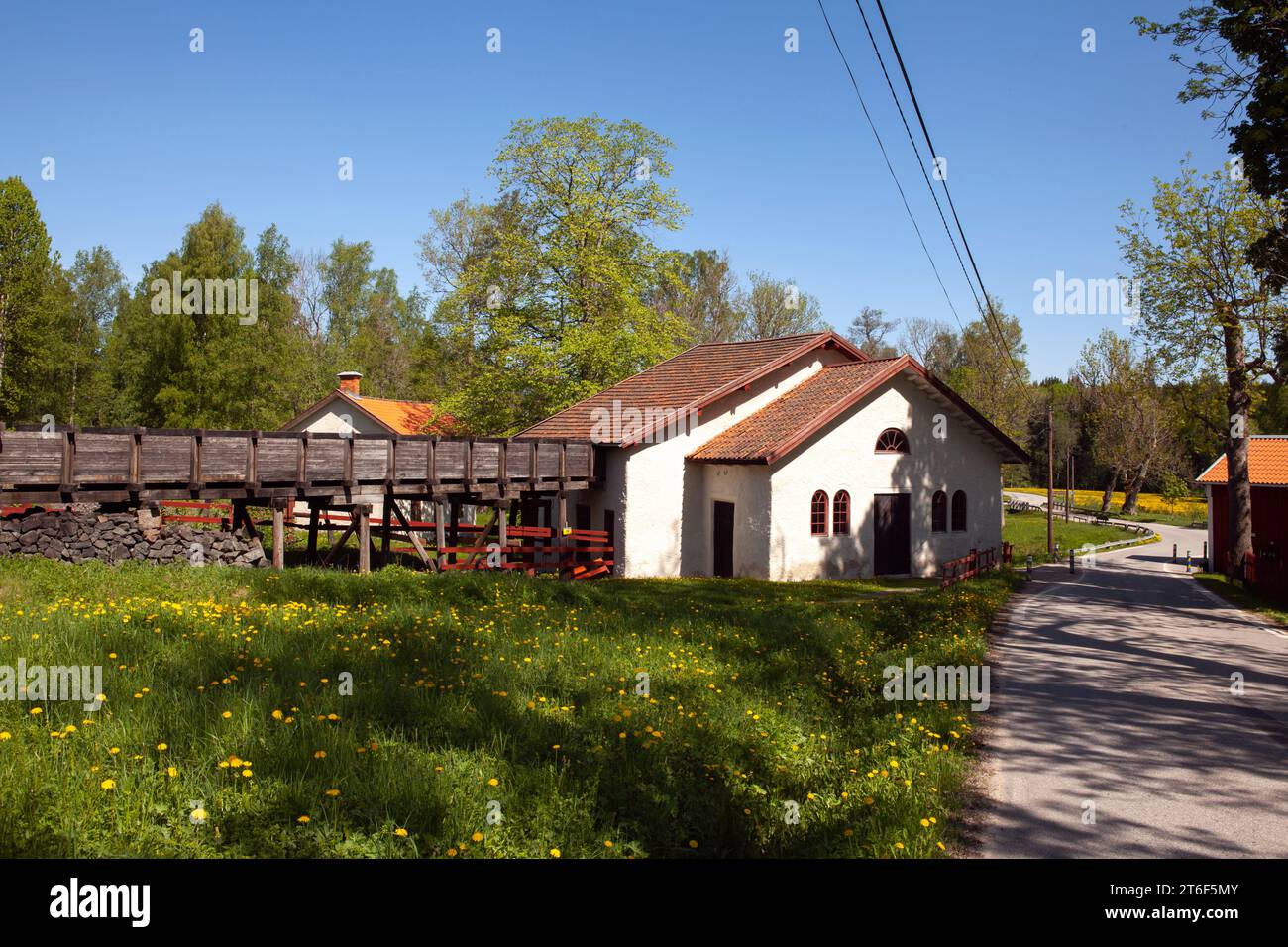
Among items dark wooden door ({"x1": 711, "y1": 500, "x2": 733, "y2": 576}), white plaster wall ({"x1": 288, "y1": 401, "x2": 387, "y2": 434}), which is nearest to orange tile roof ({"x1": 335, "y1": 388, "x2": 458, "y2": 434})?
white plaster wall ({"x1": 288, "y1": 401, "x2": 387, "y2": 434})

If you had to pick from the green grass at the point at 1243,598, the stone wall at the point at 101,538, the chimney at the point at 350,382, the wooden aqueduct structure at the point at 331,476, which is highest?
the chimney at the point at 350,382

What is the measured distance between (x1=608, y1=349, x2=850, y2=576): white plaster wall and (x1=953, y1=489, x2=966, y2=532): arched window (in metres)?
7.82

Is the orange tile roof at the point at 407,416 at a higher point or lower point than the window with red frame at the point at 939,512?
higher

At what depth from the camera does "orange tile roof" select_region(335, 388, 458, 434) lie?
4006cm

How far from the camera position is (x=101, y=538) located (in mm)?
19203

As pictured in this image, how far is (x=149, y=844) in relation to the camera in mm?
4961

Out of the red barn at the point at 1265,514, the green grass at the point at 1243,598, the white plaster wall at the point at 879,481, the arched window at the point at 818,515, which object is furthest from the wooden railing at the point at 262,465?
the red barn at the point at 1265,514

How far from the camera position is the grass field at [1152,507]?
6506 cm

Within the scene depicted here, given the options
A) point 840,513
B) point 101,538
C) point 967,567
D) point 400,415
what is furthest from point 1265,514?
point 400,415

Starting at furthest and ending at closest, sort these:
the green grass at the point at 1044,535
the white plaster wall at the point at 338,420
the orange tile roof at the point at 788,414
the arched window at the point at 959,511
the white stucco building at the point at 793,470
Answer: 1. the white plaster wall at the point at 338,420
2. the green grass at the point at 1044,535
3. the arched window at the point at 959,511
4. the white stucco building at the point at 793,470
5. the orange tile roof at the point at 788,414

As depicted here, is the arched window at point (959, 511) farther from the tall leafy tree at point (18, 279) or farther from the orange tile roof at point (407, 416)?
the tall leafy tree at point (18, 279)

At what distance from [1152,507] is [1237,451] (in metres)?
49.3

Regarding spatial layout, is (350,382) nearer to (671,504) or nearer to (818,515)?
(671,504)

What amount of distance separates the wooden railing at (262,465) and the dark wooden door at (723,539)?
13.9ft
